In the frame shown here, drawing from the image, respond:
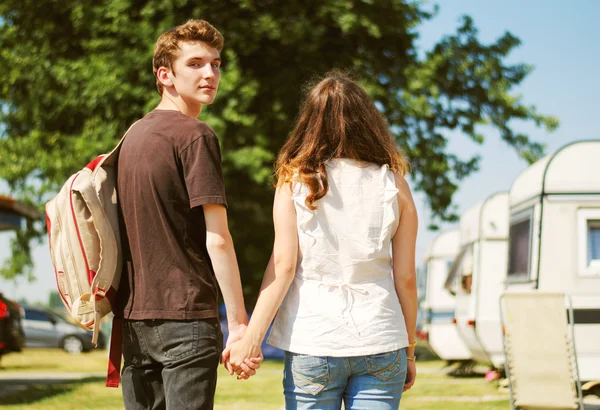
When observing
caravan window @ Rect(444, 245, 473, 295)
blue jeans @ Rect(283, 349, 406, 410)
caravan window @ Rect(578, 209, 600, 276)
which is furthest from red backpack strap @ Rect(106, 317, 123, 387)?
caravan window @ Rect(444, 245, 473, 295)

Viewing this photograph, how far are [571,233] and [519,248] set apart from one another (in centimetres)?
136

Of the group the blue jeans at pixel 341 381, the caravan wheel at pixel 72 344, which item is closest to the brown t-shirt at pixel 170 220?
the blue jeans at pixel 341 381

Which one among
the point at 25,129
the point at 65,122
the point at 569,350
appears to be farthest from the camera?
the point at 25,129

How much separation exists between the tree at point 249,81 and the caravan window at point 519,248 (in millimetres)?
5315

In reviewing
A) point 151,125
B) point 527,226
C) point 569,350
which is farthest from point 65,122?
point 151,125

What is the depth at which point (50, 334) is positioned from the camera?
85.5 ft

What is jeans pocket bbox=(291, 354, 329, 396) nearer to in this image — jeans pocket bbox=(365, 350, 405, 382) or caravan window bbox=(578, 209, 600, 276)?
jeans pocket bbox=(365, 350, 405, 382)

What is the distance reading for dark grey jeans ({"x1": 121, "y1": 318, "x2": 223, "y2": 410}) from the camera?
3264 mm

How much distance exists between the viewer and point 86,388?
12.6m

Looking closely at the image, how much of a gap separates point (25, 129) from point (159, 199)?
16.6m

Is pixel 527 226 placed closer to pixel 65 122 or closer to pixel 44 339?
pixel 65 122

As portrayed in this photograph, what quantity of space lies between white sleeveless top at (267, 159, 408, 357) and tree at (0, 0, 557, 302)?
482 inches

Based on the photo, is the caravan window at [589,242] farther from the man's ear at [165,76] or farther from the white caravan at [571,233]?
the man's ear at [165,76]

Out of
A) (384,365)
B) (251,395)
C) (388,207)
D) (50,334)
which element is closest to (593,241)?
(251,395)
